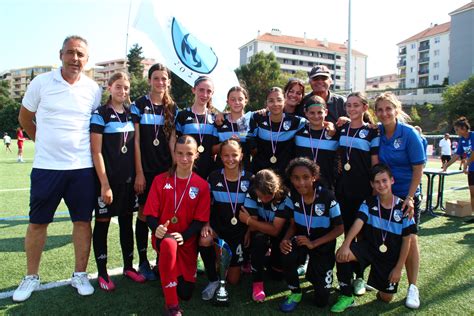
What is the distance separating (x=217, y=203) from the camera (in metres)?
3.89

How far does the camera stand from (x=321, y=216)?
11.8 ft

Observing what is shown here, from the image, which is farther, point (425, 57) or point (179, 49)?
point (425, 57)

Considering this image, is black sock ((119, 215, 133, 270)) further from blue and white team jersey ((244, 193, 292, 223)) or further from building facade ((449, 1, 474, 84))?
building facade ((449, 1, 474, 84))

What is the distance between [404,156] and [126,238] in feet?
9.78

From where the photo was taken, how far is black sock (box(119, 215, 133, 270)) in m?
3.92

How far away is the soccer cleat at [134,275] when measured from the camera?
3.87 metres

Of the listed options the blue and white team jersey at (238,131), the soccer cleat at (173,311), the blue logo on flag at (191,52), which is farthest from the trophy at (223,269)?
the blue logo on flag at (191,52)

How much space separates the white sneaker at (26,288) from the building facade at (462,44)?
71.4 metres

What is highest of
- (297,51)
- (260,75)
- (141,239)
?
(297,51)

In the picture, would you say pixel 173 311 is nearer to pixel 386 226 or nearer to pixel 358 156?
pixel 386 226

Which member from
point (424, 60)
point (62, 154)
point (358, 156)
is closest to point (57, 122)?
point (62, 154)

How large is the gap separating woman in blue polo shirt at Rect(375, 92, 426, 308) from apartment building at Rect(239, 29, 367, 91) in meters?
84.0

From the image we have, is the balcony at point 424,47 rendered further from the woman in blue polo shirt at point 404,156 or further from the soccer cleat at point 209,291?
the soccer cleat at point 209,291

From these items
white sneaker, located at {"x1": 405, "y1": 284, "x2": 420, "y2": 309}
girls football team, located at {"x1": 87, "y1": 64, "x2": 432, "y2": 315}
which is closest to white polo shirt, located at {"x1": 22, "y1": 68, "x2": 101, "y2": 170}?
girls football team, located at {"x1": 87, "y1": 64, "x2": 432, "y2": 315}
